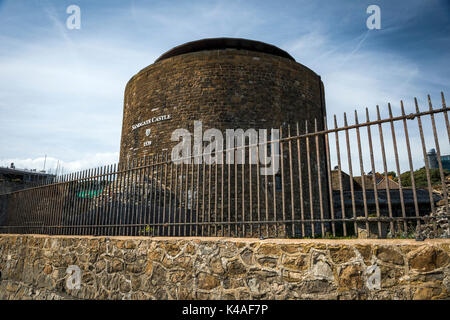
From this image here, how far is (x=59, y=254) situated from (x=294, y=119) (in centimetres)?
1018

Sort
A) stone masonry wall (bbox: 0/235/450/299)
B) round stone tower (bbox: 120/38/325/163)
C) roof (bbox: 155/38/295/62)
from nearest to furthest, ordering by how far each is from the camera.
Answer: stone masonry wall (bbox: 0/235/450/299), round stone tower (bbox: 120/38/325/163), roof (bbox: 155/38/295/62)

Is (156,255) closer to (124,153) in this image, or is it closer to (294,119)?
(294,119)

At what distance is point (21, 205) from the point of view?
27.3 ft

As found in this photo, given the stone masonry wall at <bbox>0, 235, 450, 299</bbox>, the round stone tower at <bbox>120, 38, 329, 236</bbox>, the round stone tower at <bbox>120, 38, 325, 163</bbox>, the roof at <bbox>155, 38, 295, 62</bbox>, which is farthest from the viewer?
the roof at <bbox>155, 38, 295, 62</bbox>

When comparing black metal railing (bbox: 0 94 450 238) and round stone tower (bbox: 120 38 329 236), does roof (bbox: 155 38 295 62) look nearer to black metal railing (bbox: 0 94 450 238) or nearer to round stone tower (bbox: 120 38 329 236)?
round stone tower (bbox: 120 38 329 236)

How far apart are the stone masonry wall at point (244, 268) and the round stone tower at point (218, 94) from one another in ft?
24.9

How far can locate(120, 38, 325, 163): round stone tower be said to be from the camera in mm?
12508

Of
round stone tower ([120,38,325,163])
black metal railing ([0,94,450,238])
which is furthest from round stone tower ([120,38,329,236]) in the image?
black metal railing ([0,94,450,238])

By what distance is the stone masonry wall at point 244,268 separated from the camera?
2.70 meters

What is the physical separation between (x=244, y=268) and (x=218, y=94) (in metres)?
9.94

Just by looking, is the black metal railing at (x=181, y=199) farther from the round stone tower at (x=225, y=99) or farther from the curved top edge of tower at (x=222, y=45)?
the curved top edge of tower at (x=222, y=45)

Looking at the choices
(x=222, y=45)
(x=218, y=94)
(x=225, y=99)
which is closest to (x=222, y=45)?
(x=222, y=45)

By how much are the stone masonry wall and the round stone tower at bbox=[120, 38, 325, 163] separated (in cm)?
758
